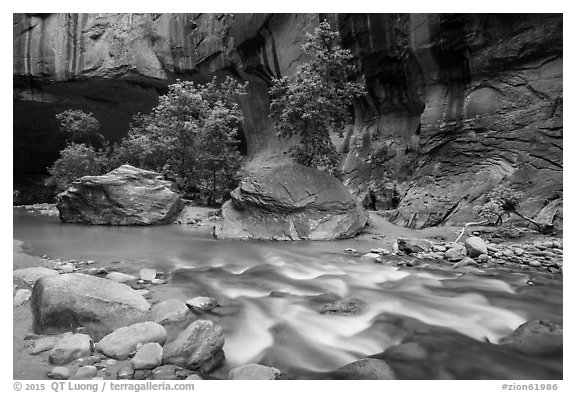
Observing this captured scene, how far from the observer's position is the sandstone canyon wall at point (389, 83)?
898cm

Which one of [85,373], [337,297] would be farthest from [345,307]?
[85,373]

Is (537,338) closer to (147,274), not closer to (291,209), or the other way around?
(147,274)

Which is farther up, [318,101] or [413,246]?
[318,101]

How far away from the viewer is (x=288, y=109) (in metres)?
10.3

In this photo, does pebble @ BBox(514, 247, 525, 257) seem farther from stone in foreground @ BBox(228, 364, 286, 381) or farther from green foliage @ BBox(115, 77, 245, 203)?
green foliage @ BBox(115, 77, 245, 203)

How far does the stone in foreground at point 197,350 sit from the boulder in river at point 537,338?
91.6 inches

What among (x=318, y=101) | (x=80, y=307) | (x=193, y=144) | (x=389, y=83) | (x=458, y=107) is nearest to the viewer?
(x=80, y=307)

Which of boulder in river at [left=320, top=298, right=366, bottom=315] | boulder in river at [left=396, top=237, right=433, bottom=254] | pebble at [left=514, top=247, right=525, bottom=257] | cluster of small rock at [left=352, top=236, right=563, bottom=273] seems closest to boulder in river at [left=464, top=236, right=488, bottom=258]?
cluster of small rock at [left=352, top=236, right=563, bottom=273]

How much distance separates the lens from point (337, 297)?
4.13 meters

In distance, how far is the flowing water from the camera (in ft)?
9.03

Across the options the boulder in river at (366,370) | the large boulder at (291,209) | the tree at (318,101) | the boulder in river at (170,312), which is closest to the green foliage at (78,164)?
the tree at (318,101)

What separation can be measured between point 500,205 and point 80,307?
7562mm

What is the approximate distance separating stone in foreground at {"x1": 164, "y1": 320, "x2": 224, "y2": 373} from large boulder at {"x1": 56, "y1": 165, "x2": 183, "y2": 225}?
346 inches

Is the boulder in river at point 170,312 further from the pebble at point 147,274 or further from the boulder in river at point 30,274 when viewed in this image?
the boulder in river at point 30,274
